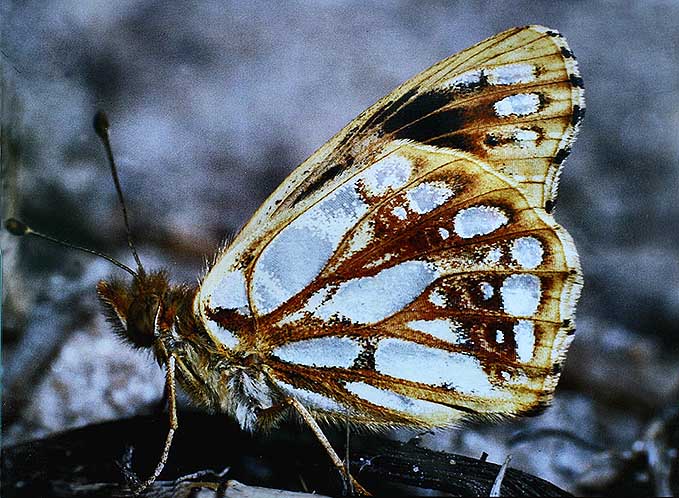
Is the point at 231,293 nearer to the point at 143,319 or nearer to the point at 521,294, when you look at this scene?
the point at 143,319

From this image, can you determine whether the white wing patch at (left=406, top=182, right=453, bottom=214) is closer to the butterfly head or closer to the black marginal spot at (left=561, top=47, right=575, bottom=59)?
the black marginal spot at (left=561, top=47, right=575, bottom=59)

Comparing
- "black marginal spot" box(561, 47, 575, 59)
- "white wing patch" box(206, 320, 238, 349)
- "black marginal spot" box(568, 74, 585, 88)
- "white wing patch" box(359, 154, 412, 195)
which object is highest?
"black marginal spot" box(561, 47, 575, 59)

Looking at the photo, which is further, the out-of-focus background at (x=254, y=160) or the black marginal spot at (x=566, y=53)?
the out-of-focus background at (x=254, y=160)

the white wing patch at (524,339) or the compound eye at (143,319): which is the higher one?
the white wing patch at (524,339)

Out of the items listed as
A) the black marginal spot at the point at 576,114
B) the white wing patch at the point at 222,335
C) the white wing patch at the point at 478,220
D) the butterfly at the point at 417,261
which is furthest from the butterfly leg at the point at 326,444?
the black marginal spot at the point at 576,114

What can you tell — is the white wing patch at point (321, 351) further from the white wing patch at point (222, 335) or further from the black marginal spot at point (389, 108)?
the black marginal spot at point (389, 108)

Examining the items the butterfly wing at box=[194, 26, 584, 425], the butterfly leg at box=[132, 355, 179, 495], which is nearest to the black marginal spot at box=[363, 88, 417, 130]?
the butterfly wing at box=[194, 26, 584, 425]

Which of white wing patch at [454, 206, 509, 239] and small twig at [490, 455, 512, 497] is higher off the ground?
white wing patch at [454, 206, 509, 239]
